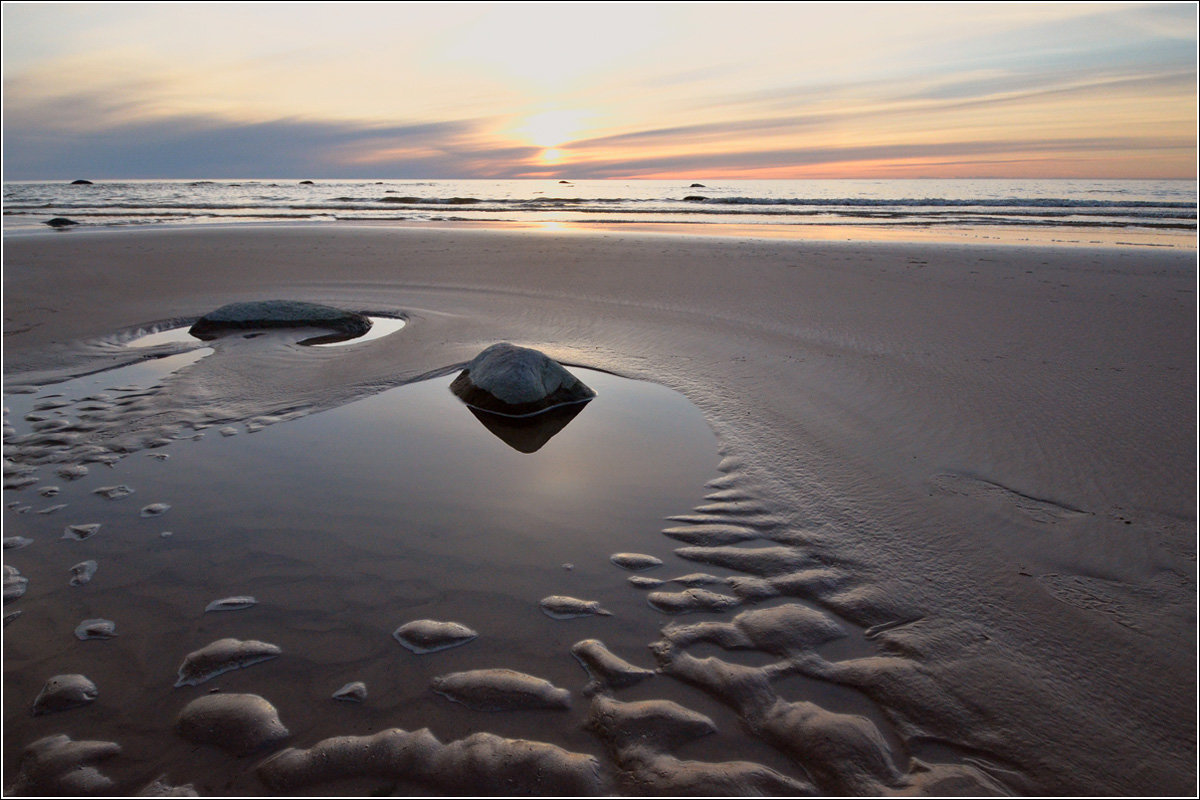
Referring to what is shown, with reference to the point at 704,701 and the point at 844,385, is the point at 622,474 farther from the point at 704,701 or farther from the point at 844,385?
the point at 844,385

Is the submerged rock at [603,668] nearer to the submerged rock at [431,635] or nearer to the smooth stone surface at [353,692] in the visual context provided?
the submerged rock at [431,635]

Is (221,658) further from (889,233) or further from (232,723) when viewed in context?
(889,233)

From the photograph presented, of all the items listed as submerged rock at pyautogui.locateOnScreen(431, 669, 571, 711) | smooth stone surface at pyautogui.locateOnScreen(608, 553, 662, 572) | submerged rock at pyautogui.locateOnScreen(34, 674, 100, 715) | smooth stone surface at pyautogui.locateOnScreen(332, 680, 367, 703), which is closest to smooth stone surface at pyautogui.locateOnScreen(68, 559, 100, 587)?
submerged rock at pyautogui.locateOnScreen(34, 674, 100, 715)

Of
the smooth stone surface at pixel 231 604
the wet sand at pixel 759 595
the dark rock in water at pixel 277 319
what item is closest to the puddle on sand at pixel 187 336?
the dark rock in water at pixel 277 319

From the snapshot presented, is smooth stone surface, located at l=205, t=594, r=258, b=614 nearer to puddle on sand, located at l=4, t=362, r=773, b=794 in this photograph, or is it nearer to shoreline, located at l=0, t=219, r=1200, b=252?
puddle on sand, located at l=4, t=362, r=773, b=794

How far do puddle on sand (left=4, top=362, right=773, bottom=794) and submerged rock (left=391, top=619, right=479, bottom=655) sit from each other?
0.03m

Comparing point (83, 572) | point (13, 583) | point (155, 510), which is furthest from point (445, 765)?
point (155, 510)

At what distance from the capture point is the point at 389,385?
4.79m

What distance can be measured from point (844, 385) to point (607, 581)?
286 centimetres

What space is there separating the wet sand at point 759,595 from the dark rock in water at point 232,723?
0.06 ft

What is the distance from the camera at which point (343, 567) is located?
8.27 feet

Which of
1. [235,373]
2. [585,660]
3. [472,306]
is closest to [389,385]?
[235,373]

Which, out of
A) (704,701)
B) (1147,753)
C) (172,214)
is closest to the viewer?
(1147,753)

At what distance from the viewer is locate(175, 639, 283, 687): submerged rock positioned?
1970 mm
